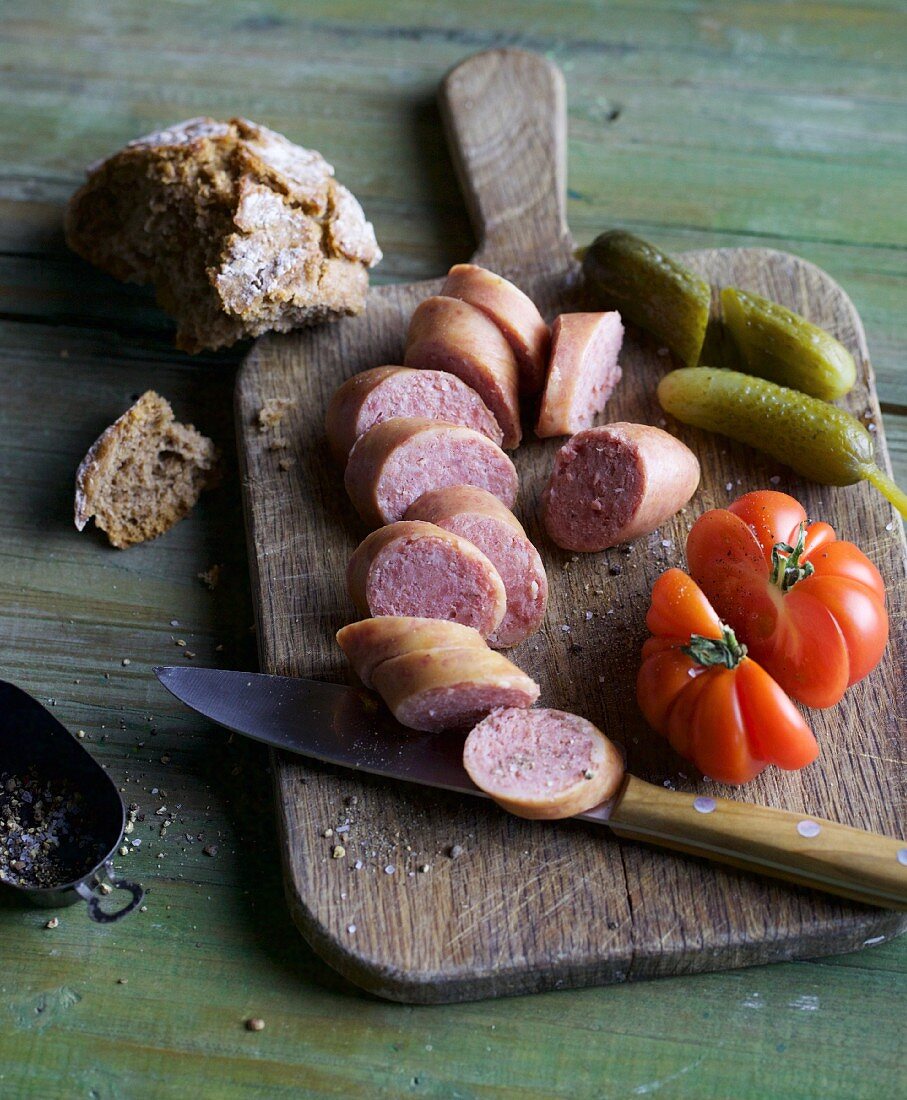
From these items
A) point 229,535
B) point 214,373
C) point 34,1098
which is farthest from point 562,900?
point 214,373

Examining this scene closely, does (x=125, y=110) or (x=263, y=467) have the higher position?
(x=125, y=110)

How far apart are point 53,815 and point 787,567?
1785 millimetres

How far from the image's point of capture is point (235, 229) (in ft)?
10.6

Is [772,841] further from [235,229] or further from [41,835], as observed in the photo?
[235,229]

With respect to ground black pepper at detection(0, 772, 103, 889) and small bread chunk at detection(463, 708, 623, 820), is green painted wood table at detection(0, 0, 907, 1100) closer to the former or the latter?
ground black pepper at detection(0, 772, 103, 889)

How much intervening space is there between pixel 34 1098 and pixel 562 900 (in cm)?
120

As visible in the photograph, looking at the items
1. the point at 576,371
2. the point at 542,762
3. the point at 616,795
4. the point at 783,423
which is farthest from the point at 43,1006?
the point at 783,423

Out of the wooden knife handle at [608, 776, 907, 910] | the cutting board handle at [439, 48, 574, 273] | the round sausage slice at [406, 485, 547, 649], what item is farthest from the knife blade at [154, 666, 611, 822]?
the cutting board handle at [439, 48, 574, 273]

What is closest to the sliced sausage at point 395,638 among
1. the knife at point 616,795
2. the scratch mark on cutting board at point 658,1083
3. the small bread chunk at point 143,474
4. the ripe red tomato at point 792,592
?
the knife at point 616,795

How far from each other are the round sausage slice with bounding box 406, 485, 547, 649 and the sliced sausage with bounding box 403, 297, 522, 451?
0.41 m

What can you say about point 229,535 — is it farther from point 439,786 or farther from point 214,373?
point 439,786

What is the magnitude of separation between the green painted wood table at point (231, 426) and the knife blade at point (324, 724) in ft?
0.58

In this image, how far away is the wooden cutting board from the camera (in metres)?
2.56

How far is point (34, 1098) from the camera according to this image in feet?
8.23
